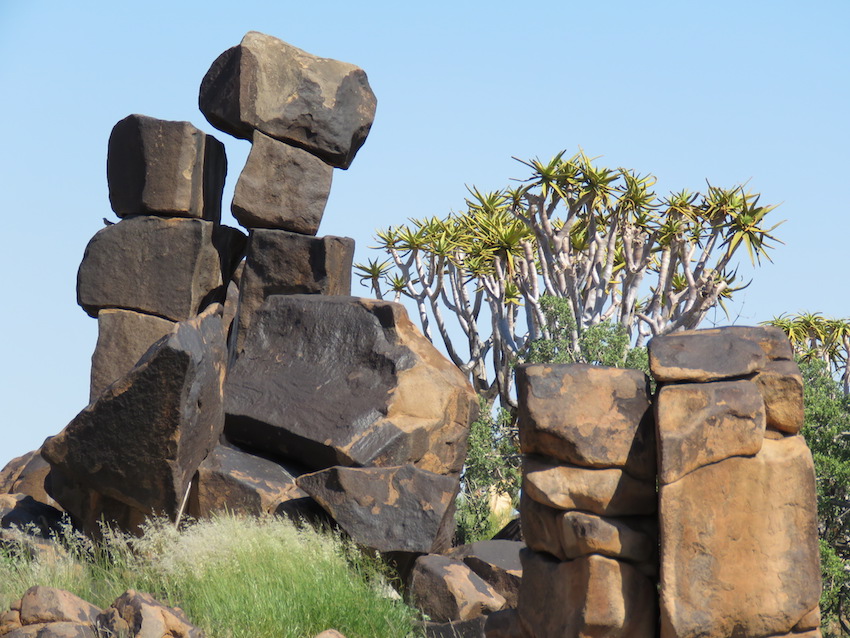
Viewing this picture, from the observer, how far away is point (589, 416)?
6.71m

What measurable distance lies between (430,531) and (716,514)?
362cm

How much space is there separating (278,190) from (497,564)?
5.69 metres

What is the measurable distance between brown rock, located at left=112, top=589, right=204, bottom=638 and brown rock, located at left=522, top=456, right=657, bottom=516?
2.59 meters

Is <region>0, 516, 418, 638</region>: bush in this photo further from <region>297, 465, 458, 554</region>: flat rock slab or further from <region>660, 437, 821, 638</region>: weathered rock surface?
<region>660, 437, 821, 638</region>: weathered rock surface

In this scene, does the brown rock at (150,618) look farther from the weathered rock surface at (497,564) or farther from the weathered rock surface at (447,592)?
the weathered rock surface at (497,564)

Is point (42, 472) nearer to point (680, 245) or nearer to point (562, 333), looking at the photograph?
point (562, 333)

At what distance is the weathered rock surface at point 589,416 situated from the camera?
21.8ft

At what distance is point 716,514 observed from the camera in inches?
252

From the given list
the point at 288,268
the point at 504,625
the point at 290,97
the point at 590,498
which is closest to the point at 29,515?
the point at 288,268

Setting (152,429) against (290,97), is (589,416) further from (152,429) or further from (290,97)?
(290,97)

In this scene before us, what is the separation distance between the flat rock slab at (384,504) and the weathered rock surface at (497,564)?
59 cm

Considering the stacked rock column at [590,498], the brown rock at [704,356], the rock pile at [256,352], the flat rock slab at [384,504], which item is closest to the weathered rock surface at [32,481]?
the rock pile at [256,352]

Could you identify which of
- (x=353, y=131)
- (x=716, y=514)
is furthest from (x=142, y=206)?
(x=716, y=514)

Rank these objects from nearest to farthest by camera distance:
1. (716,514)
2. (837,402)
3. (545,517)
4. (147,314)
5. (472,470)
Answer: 1. (716,514)
2. (545,517)
3. (837,402)
4. (147,314)
5. (472,470)
